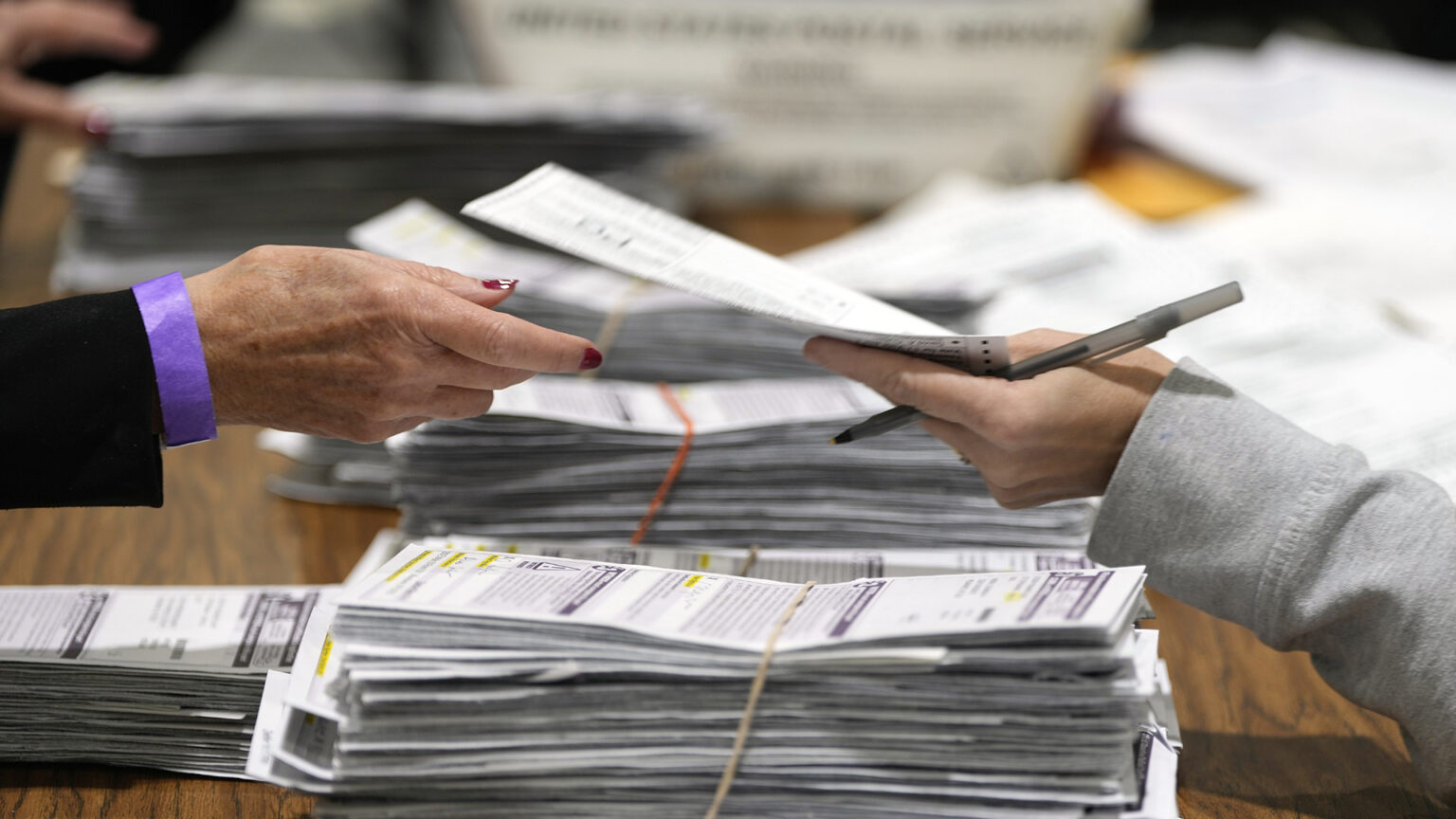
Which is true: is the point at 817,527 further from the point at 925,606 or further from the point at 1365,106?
the point at 1365,106

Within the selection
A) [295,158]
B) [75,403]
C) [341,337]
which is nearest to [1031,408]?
[341,337]

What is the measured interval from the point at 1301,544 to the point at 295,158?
1136mm

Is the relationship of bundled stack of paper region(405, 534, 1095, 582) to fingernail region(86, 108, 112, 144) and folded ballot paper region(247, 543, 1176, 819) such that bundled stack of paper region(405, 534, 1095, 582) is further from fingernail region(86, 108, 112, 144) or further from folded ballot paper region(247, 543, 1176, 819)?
fingernail region(86, 108, 112, 144)

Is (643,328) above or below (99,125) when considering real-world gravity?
below

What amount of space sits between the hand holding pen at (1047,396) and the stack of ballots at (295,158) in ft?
2.46

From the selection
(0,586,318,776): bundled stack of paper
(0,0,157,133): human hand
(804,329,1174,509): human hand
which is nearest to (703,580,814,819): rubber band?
(804,329,1174,509): human hand

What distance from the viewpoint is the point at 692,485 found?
33.1 inches

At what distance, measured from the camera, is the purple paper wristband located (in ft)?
2.10

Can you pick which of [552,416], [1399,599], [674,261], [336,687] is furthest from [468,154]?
[1399,599]

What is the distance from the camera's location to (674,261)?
0.69m

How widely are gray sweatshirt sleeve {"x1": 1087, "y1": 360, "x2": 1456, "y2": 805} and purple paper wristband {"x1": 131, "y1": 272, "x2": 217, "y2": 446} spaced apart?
0.53 metres

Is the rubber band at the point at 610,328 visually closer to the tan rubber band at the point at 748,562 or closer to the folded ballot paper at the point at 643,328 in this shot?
the folded ballot paper at the point at 643,328

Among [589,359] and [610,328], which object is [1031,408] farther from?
[610,328]

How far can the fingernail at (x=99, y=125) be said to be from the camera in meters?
1.25
